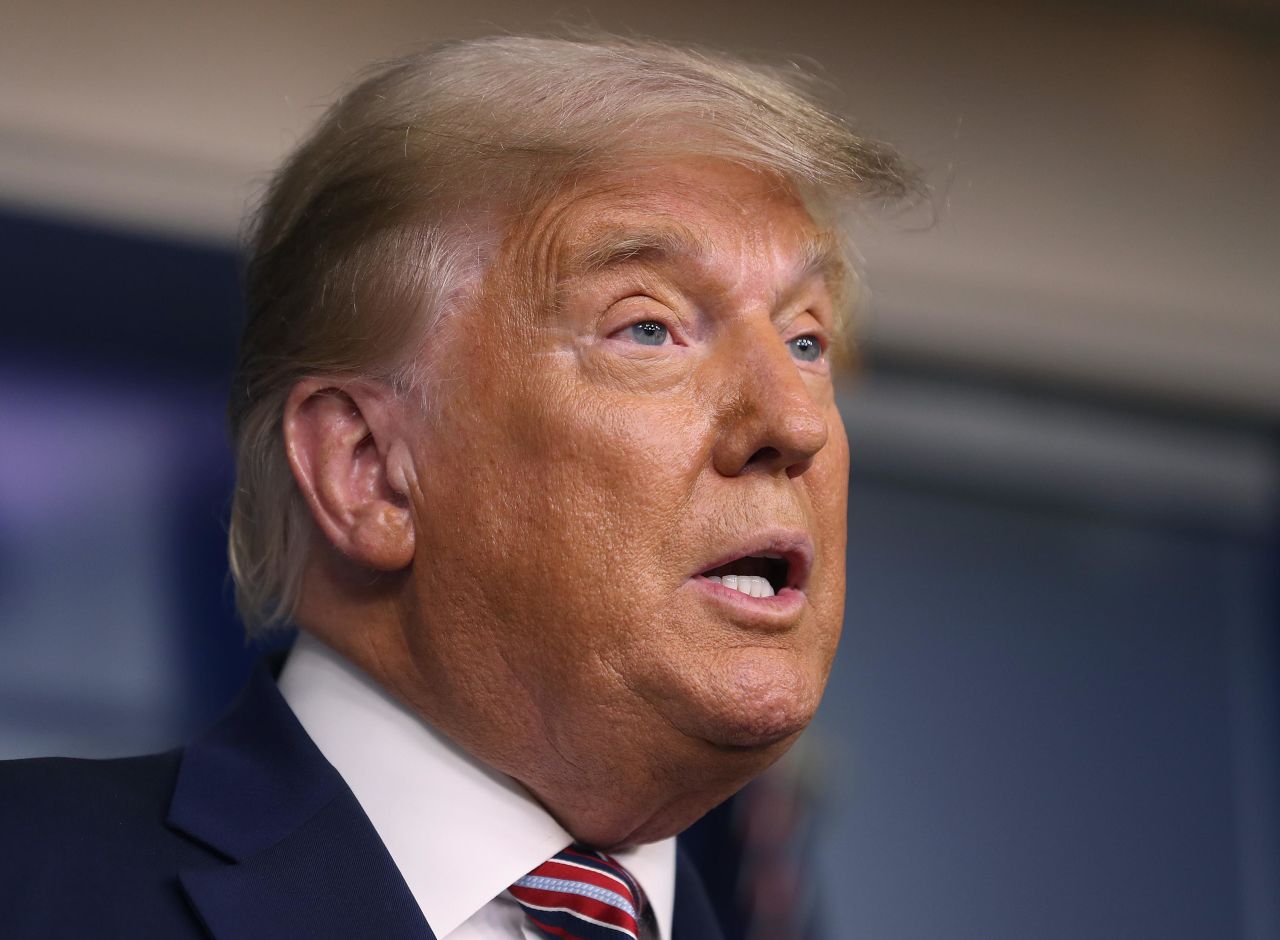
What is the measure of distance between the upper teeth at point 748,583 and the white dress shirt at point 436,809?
30cm

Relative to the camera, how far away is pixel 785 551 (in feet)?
5.14

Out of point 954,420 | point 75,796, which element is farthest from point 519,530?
point 954,420

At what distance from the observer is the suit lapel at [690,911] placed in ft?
6.28

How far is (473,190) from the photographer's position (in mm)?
1675

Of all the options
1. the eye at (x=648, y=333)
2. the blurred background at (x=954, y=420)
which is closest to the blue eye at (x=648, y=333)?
the eye at (x=648, y=333)

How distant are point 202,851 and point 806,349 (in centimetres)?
82

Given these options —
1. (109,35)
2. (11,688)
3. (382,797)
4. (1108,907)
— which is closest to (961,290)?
(1108,907)

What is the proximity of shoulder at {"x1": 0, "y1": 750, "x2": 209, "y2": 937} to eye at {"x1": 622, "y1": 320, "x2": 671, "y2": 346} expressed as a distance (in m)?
0.64

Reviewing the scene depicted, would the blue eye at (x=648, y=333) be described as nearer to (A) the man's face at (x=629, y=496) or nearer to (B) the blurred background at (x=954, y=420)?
(A) the man's face at (x=629, y=496)

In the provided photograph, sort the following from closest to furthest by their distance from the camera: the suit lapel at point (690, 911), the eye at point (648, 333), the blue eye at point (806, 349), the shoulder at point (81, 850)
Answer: the shoulder at point (81, 850), the eye at point (648, 333), the blue eye at point (806, 349), the suit lapel at point (690, 911)

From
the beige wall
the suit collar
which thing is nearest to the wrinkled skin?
the suit collar

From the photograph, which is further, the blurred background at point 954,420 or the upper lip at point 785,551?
the blurred background at point 954,420

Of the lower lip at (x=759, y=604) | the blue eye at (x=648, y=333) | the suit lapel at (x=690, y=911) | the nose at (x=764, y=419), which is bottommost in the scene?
the suit lapel at (x=690, y=911)

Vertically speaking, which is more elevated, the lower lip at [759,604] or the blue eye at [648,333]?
the blue eye at [648,333]
